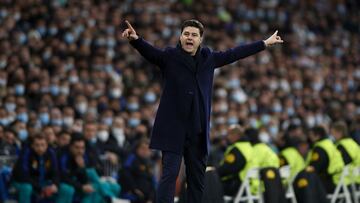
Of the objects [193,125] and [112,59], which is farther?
Result: [112,59]

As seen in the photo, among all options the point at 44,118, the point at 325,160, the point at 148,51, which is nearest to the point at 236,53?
the point at 148,51

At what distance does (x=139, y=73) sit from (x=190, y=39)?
11190 millimetres

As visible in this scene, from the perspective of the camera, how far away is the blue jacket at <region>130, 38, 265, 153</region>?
753 centimetres

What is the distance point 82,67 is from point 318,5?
12320 millimetres

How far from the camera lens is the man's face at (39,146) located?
1158 centimetres

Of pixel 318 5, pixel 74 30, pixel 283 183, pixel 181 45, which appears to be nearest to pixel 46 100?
pixel 74 30

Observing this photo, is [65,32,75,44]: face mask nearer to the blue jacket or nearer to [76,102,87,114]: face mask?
[76,102,87,114]: face mask

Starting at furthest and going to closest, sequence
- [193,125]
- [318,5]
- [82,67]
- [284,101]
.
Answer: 1. [318,5]
2. [284,101]
3. [82,67]
4. [193,125]

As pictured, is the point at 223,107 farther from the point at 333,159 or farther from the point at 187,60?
the point at 187,60

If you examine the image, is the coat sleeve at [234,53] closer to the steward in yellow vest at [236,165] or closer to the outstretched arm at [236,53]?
the outstretched arm at [236,53]

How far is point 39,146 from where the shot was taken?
11.6 m

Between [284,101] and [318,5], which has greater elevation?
[318,5]

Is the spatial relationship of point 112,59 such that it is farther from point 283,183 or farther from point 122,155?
point 283,183

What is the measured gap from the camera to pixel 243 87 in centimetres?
2080
